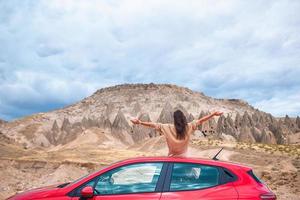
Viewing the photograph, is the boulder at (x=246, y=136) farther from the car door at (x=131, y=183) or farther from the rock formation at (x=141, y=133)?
the car door at (x=131, y=183)

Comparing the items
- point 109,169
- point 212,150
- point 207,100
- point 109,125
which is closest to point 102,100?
point 207,100

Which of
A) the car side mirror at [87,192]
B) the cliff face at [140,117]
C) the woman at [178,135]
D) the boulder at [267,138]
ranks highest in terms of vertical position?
the cliff face at [140,117]

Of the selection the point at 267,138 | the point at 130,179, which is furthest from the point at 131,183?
the point at 267,138

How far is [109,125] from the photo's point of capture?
9644cm

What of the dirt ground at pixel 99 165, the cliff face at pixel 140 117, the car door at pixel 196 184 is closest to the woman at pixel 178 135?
the car door at pixel 196 184

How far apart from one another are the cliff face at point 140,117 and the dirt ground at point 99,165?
18.6 m

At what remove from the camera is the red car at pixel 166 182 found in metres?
6.86

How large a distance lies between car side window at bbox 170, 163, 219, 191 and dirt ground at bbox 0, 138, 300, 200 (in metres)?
12.8

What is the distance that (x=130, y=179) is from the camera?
706cm

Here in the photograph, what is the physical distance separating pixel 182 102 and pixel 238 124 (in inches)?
2741

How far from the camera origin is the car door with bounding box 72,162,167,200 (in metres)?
6.86

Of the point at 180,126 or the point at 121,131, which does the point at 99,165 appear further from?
the point at 121,131

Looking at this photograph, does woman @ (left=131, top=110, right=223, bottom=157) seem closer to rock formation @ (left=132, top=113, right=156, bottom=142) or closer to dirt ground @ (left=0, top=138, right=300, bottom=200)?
dirt ground @ (left=0, top=138, right=300, bottom=200)

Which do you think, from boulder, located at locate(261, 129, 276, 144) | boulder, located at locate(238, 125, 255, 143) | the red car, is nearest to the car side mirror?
the red car
